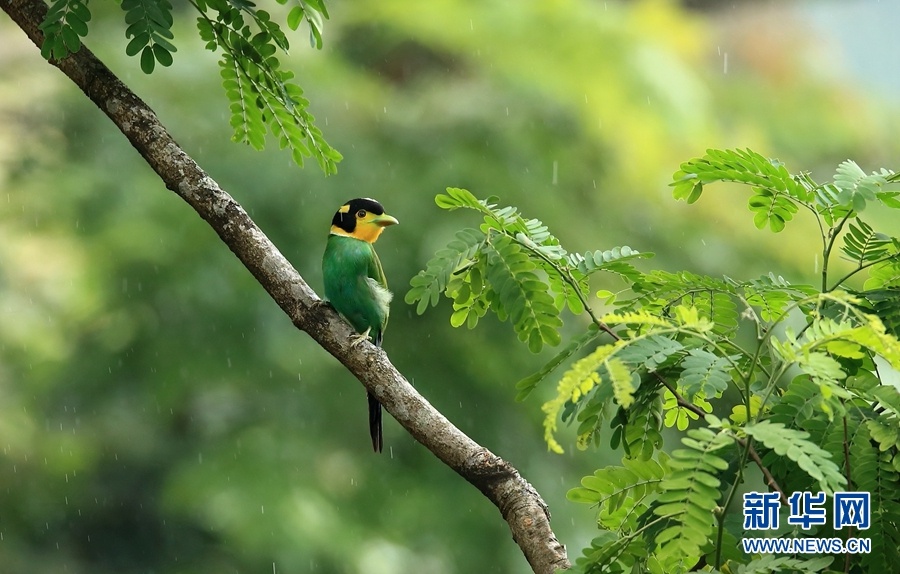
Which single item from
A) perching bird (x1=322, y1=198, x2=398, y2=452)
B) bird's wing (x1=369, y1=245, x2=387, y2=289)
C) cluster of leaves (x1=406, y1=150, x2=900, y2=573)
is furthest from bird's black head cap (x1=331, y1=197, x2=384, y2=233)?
cluster of leaves (x1=406, y1=150, x2=900, y2=573)

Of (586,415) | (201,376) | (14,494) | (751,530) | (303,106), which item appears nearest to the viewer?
(751,530)

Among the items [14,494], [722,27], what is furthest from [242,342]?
[722,27]

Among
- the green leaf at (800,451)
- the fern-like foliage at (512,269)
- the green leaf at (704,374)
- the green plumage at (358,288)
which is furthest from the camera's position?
the green plumage at (358,288)

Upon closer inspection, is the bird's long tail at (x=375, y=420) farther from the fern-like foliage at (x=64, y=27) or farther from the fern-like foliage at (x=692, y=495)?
the fern-like foliage at (x=692, y=495)

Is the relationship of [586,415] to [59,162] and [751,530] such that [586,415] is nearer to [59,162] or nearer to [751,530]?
[751,530]

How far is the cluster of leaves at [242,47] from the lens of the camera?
225 cm

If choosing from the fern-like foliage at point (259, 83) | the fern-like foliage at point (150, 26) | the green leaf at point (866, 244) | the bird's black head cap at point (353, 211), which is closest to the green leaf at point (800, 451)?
the green leaf at point (866, 244)

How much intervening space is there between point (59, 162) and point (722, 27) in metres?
6.78

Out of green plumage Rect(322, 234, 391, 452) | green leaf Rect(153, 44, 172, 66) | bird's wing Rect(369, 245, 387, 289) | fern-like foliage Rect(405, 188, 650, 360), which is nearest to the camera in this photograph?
fern-like foliage Rect(405, 188, 650, 360)

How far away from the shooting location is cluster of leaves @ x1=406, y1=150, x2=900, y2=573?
1.57 metres

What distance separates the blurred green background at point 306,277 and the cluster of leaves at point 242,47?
3545 millimetres

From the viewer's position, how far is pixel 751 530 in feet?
5.98

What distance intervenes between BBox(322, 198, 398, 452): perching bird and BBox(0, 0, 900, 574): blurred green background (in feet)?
8.11

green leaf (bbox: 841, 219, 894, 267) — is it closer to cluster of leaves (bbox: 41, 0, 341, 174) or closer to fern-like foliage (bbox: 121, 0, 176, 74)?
cluster of leaves (bbox: 41, 0, 341, 174)
